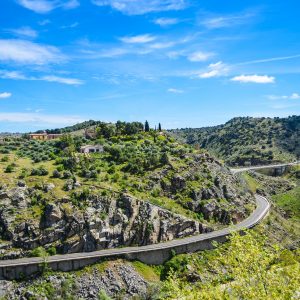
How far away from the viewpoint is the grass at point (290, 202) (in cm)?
13931

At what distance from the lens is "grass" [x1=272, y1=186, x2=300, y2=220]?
139 meters

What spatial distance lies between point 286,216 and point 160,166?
50.7 meters

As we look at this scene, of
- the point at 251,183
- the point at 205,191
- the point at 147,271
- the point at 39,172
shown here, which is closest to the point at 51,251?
the point at 147,271

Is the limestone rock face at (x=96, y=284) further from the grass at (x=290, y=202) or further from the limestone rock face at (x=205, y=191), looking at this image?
the grass at (x=290, y=202)

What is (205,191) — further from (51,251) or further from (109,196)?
(51,251)

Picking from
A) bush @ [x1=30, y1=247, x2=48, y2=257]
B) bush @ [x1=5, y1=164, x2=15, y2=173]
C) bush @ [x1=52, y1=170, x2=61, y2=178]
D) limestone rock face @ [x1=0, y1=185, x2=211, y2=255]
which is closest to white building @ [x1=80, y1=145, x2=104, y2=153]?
bush @ [x1=52, y1=170, x2=61, y2=178]

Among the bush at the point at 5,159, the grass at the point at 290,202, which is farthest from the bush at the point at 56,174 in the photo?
the grass at the point at 290,202

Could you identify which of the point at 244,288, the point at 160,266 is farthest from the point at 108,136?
the point at 244,288

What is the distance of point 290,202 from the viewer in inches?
5822

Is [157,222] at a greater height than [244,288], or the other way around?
[244,288]

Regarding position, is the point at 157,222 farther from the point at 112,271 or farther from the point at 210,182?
the point at 210,182

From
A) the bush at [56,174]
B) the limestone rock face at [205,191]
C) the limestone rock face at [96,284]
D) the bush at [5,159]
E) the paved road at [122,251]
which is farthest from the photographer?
the bush at [5,159]

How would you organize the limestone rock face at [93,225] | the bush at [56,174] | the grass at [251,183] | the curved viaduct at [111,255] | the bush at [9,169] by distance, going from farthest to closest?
the grass at [251,183] < the bush at [9,169] < the bush at [56,174] < the limestone rock face at [93,225] < the curved viaduct at [111,255]

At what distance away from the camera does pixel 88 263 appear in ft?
268
